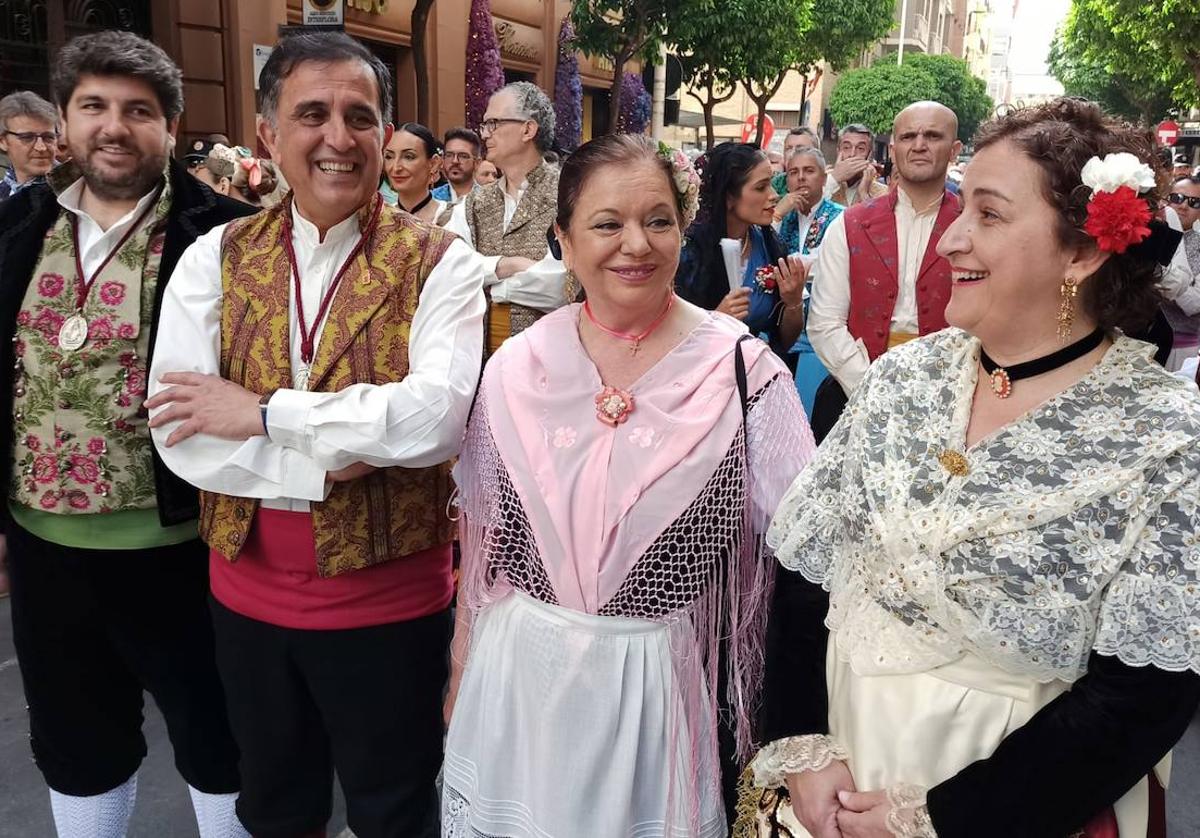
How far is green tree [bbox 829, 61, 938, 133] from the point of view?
39.4 meters

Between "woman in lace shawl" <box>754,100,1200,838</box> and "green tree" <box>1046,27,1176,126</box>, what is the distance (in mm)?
29973

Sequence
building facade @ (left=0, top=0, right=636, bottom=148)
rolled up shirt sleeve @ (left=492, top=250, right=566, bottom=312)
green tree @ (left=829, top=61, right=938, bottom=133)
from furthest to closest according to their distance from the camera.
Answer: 1. green tree @ (left=829, top=61, right=938, bottom=133)
2. building facade @ (left=0, top=0, right=636, bottom=148)
3. rolled up shirt sleeve @ (left=492, top=250, right=566, bottom=312)

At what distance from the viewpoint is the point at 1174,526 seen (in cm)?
138

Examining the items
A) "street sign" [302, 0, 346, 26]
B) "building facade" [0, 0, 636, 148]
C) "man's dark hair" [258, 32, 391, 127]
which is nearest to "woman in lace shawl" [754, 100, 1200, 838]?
"man's dark hair" [258, 32, 391, 127]

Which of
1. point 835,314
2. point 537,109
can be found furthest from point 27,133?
point 835,314

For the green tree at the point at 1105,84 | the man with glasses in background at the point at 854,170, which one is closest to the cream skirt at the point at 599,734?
the man with glasses in background at the point at 854,170

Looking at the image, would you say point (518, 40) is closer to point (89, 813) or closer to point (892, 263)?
point (892, 263)

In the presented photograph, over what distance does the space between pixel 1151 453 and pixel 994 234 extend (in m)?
0.41

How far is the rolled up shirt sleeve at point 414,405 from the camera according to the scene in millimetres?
1946

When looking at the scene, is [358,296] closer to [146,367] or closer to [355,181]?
[355,181]

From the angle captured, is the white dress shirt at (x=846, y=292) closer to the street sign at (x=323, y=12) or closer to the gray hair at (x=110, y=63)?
the gray hair at (x=110, y=63)

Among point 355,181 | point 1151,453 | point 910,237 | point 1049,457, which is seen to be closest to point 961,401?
point 1049,457

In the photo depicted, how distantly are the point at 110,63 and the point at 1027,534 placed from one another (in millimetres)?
2286

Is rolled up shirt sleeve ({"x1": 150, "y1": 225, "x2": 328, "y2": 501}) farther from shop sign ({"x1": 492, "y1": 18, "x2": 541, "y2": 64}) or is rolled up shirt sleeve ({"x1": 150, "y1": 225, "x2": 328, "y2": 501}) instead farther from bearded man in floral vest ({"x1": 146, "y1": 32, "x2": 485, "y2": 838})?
shop sign ({"x1": 492, "y1": 18, "x2": 541, "y2": 64})
